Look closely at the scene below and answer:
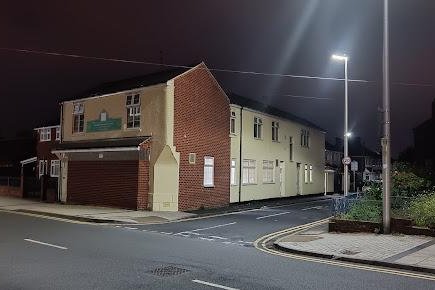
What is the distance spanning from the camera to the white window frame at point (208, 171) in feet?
86.3

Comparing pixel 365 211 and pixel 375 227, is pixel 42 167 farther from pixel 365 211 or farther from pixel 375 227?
pixel 375 227

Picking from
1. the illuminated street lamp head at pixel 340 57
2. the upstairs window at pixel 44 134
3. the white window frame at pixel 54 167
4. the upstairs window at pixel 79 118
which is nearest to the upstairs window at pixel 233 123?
the illuminated street lamp head at pixel 340 57

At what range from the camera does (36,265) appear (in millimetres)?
9297

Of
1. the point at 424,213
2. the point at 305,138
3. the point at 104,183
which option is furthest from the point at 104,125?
the point at 305,138

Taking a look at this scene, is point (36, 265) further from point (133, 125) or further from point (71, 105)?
point (71, 105)

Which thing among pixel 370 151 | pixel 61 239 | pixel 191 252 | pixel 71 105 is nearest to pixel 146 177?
pixel 71 105

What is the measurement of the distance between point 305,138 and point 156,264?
32.6m

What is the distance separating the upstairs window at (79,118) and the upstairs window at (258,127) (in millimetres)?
11566

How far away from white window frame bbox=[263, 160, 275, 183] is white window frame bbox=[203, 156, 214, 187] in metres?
7.49

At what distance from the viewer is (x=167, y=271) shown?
9.05 m

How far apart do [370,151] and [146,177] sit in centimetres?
7668

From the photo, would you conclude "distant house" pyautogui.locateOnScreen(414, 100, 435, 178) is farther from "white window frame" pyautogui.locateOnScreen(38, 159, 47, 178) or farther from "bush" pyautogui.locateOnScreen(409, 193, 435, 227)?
"white window frame" pyautogui.locateOnScreen(38, 159, 47, 178)

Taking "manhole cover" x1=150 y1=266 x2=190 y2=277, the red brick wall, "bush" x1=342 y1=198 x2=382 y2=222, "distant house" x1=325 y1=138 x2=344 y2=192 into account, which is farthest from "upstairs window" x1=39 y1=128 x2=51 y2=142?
"manhole cover" x1=150 y1=266 x2=190 y2=277

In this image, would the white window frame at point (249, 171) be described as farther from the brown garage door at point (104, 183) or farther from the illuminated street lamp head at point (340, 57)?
the brown garage door at point (104, 183)
